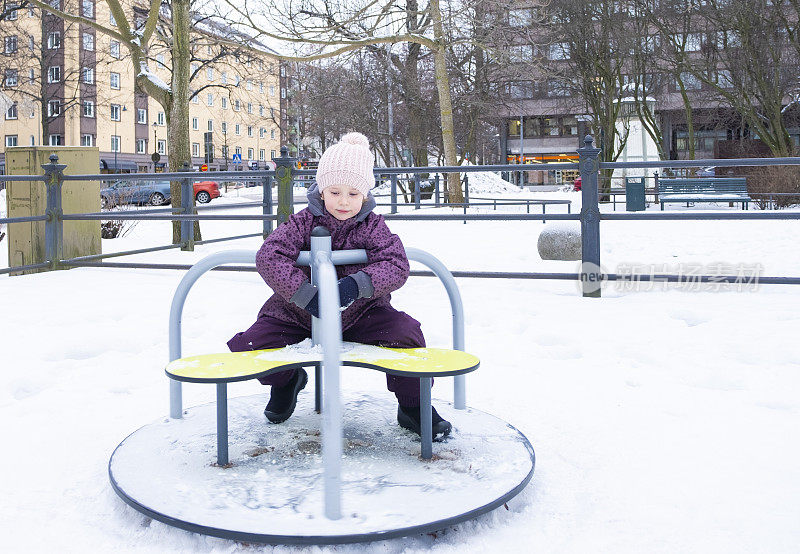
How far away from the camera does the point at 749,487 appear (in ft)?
8.12

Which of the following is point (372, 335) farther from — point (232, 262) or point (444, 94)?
point (444, 94)

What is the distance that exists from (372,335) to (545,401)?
1.08 m

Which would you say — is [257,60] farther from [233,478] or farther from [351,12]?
[233,478]

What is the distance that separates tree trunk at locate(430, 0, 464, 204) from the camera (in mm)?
17842

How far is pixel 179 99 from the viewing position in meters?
12.1

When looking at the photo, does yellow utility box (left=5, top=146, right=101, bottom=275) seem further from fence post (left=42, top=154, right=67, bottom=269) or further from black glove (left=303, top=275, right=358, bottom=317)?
black glove (left=303, top=275, right=358, bottom=317)

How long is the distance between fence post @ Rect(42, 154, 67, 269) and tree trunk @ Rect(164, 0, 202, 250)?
3.70m

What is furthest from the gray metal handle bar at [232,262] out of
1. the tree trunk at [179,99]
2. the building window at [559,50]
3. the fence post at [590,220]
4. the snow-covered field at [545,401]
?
the building window at [559,50]

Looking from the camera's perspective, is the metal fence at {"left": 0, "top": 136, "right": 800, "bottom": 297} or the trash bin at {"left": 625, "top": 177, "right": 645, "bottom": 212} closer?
the metal fence at {"left": 0, "top": 136, "right": 800, "bottom": 297}

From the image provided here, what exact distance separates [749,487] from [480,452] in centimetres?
88

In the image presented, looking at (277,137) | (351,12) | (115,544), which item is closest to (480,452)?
(115,544)

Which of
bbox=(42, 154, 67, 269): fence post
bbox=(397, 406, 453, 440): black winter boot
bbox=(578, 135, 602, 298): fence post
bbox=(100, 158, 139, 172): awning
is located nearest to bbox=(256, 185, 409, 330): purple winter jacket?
bbox=(397, 406, 453, 440): black winter boot

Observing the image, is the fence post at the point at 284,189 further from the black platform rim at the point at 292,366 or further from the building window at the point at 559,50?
the building window at the point at 559,50

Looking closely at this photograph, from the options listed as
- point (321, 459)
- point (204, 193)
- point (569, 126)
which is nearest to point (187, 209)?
point (321, 459)
